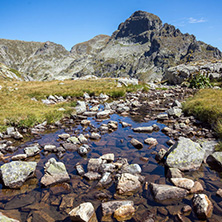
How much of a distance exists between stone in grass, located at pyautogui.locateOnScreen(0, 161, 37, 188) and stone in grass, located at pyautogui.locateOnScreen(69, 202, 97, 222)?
3.42m

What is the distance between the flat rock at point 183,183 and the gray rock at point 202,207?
2.48 feet

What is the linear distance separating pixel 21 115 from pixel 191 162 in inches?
635

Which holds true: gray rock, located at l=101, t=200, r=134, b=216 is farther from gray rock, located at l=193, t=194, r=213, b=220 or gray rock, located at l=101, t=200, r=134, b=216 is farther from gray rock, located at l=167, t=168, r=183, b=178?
gray rock, located at l=167, t=168, r=183, b=178

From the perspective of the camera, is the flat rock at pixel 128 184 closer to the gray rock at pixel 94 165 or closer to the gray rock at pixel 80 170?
the gray rock at pixel 94 165

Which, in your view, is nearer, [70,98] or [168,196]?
[168,196]

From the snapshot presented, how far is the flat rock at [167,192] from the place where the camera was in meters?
6.66

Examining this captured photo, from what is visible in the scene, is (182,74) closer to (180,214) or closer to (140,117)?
(140,117)

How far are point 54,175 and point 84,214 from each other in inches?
121

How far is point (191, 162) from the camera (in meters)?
8.85

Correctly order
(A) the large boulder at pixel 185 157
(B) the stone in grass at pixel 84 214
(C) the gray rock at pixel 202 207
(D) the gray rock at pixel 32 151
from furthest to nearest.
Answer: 1. (D) the gray rock at pixel 32 151
2. (A) the large boulder at pixel 185 157
3. (C) the gray rock at pixel 202 207
4. (B) the stone in grass at pixel 84 214

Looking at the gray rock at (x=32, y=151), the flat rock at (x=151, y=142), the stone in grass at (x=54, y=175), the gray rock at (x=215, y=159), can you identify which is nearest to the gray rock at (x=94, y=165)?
the stone in grass at (x=54, y=175)

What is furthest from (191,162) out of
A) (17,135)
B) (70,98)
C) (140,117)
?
(70,98)

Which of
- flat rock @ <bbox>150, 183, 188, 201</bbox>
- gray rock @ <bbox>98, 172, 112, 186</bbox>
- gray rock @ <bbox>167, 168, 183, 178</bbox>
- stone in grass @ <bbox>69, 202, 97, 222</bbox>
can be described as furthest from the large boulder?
stone in grass @ <bbox>69, 202, 97, 222</bbox>

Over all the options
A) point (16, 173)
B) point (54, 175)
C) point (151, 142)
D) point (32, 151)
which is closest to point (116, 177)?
point (54, 175)
